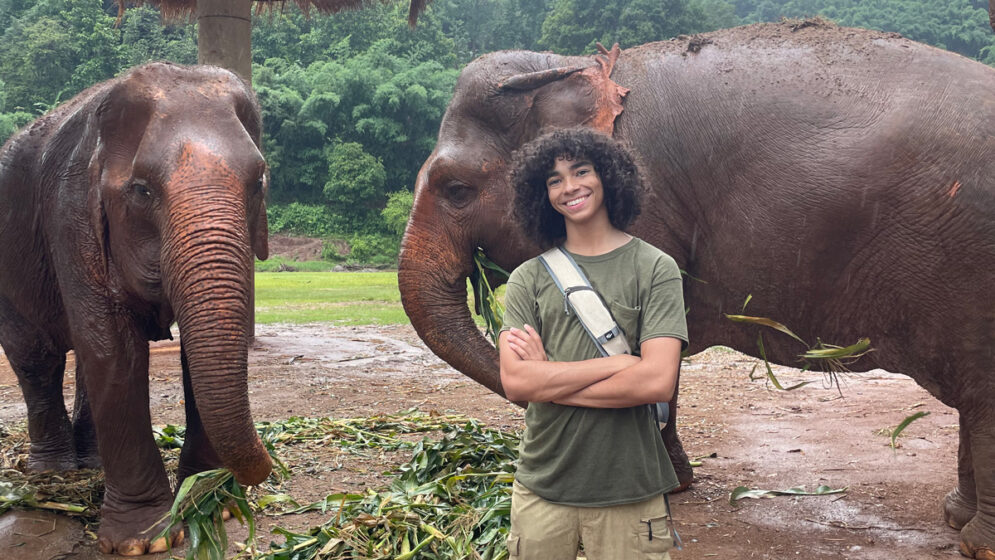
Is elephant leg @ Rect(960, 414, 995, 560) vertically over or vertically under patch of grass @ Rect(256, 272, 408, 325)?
over

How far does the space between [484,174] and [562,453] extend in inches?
87.2

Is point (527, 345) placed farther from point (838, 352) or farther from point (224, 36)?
point (224, 36)

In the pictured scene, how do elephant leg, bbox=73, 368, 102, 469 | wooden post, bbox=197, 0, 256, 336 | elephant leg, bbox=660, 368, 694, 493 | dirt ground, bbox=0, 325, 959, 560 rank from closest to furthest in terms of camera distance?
dirt ground, bbox=0, 325, 959, 560
elephant leg, bbox=660, 368, 694, 493
elephant leg, bbox=73, 368, 102, 469
wooden post, bbox=197, 0, 256, 336

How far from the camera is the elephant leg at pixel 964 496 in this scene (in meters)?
3.92

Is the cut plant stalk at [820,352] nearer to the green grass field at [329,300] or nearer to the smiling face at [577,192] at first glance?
the smiling face at [577,192]

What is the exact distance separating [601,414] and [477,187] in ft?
7.21

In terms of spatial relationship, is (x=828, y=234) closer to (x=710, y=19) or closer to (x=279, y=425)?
(x=279, y=425)

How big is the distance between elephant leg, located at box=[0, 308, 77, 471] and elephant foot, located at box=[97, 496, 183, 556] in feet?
4.34

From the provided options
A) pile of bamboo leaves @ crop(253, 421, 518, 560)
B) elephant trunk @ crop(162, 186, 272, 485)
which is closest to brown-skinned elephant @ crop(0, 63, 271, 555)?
elephant trunk @ crop(162, 186, 272, 485)

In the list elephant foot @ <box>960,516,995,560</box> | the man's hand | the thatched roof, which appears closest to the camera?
the man's hand

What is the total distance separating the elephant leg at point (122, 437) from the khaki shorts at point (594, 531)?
212 centimetres

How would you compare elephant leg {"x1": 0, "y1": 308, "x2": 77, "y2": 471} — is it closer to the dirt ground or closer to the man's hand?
the dirt ground

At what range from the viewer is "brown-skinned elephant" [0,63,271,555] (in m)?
3.29

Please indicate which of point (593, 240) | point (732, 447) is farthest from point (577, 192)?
point (732, 447)
